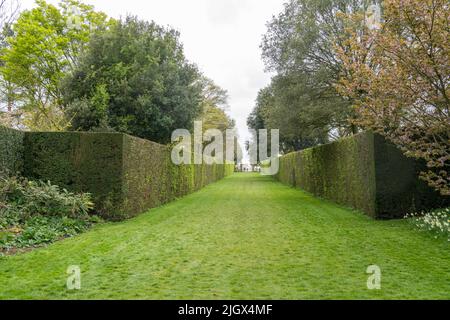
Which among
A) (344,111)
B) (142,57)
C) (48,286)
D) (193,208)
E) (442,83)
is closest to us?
(48,286)

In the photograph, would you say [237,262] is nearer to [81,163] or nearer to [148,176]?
[81,163]

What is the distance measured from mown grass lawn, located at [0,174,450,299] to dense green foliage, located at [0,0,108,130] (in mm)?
19307

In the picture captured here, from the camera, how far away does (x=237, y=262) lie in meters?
4.89

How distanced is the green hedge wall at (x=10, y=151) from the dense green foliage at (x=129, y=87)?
554cm

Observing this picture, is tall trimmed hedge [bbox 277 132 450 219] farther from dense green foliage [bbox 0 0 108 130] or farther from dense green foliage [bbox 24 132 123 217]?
dense green foliage [bbox 0 0 108 130]

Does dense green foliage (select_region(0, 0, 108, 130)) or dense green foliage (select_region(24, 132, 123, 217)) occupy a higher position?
dense green foliage (select_region(0, 0, 108, 130))

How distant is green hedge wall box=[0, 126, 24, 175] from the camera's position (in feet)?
27.1

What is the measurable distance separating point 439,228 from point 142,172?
7602mm

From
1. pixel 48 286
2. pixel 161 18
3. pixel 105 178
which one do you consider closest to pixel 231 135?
pixel 161 18

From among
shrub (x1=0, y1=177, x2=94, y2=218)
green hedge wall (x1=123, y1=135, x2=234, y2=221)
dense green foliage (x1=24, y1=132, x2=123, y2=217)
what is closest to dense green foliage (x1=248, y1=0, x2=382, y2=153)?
green hedge wall (x1=123, y1=135, x2=234, y2=221)

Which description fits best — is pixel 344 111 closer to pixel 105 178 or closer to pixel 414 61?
pixel 414 61

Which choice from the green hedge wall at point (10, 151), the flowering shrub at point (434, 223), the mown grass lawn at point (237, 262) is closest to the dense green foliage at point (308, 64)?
the flowering shrub at point (434, 223)
